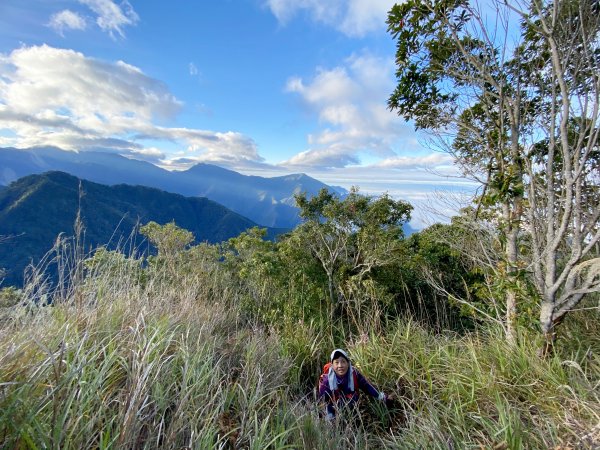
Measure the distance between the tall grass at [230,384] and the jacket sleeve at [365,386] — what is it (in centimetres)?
14

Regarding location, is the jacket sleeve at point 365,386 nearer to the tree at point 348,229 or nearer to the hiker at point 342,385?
the hiker at point 342,385

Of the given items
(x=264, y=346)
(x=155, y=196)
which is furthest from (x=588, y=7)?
(x=155, y=196)

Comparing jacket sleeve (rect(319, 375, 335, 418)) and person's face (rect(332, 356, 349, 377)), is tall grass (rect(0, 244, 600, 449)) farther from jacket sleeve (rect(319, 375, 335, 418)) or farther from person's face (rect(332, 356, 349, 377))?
person's face (rect(332, 356, 349, 377))

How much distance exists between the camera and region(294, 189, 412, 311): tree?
645cm

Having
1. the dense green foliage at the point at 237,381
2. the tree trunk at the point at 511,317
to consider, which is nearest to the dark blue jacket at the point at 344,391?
the dense green foliage at the point at 237,381

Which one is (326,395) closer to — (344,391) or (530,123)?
(344,391)

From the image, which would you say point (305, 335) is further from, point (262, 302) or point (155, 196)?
point (155, 196)

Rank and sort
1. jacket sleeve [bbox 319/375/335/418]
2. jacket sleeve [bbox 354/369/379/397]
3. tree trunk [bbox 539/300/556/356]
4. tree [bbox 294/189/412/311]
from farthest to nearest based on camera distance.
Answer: tree [bbox 294/189/412/311] < jacket sleeve [bbox 354/369/379/397] < jacket sleeve [bbox 319/375/335/418] < tree trunk [bbox 539/300/556/356]

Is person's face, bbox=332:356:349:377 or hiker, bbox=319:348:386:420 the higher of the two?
person's face, bbox=332:356:349:377

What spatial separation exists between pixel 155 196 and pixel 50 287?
204916 millimetres

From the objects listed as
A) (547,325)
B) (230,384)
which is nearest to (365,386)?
(230,384)

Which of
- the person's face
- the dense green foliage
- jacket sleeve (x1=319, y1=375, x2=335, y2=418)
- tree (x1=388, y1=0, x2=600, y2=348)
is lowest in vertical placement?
jacket sleeve (x1=319, y1=375, x2=335, y2=418)

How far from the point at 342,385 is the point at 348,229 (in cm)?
375

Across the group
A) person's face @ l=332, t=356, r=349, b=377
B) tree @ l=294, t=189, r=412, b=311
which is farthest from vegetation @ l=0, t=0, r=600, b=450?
tree @ l=294, t=189, r=412, b=311
